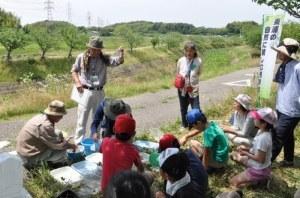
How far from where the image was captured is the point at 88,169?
16.0 ft

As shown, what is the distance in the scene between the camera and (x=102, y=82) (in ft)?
19.7

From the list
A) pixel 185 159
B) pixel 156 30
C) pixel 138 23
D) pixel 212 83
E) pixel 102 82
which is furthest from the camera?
pixel 138 23

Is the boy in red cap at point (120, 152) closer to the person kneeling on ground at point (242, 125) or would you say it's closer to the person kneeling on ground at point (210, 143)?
the person kneeling on ground at point (210, 143)

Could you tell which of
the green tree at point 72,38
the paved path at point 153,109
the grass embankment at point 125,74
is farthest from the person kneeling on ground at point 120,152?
the green tree at point 72,38

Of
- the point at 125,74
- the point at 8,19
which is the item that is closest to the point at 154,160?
the point at 125,74

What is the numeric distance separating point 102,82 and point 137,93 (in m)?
6.25

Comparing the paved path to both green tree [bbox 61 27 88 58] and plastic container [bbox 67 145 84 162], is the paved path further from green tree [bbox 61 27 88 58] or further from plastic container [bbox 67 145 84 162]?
green tree [bbox 61 27 88 58]

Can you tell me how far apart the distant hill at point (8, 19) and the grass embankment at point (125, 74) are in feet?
51.2

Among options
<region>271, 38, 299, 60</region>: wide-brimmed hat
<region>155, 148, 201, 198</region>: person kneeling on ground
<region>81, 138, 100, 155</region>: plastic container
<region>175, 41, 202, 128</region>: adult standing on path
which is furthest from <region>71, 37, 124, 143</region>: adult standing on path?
<region>155, 148, 201, 198</region>: person kneeling on ground

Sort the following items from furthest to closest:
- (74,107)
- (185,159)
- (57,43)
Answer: (57,43)
(74,107)
(185,159)

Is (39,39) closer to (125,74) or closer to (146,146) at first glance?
(125,74)

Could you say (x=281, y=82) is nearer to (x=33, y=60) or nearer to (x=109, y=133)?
(x=109, y=133)

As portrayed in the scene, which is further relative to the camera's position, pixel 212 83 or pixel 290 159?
pixel 212 83

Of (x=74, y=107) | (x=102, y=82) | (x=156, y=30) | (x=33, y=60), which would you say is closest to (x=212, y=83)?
(x=74, y=107)
